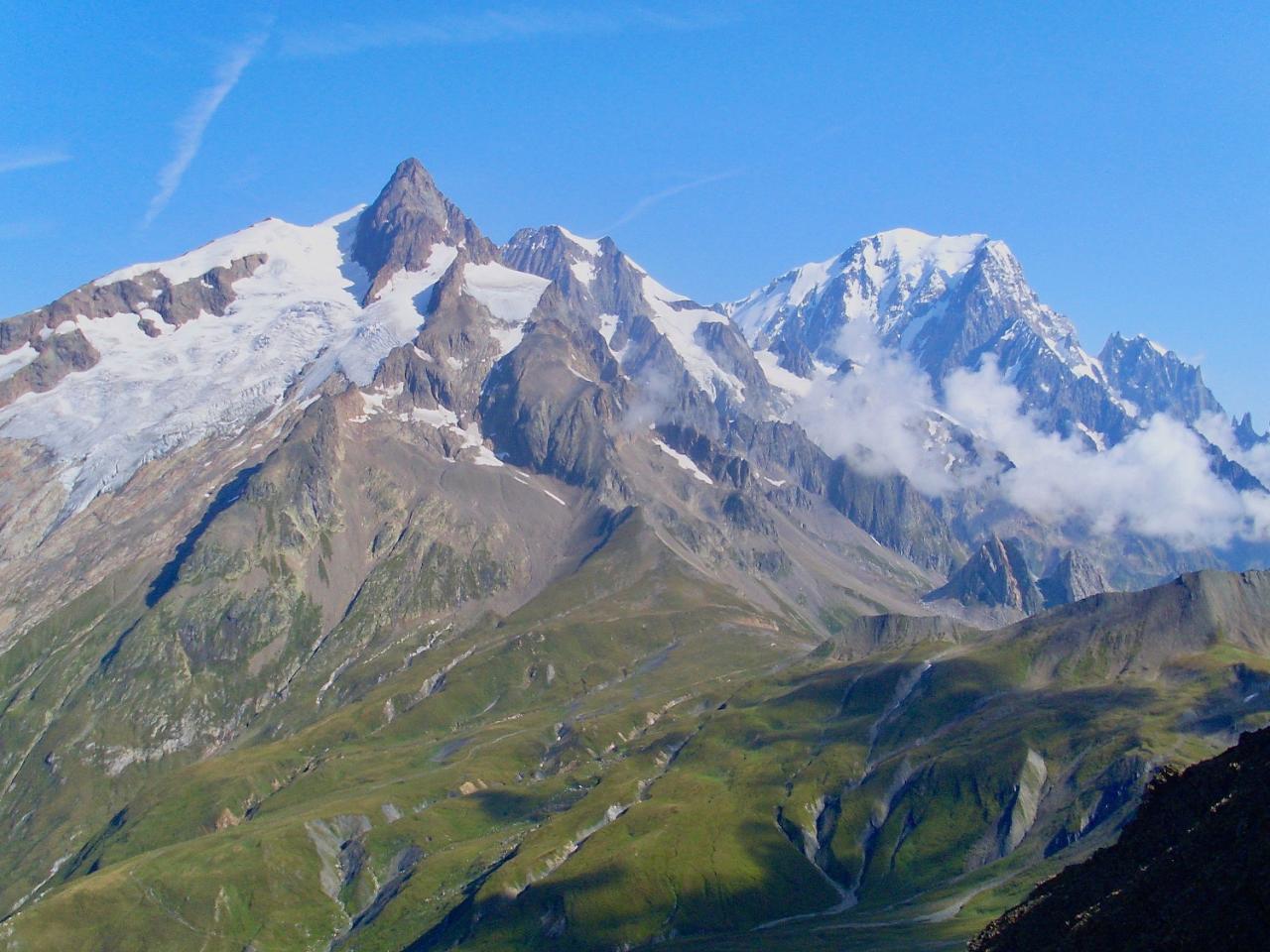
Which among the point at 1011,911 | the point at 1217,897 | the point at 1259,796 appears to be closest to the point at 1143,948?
the point at 1217,897

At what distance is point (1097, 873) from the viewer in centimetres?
12038

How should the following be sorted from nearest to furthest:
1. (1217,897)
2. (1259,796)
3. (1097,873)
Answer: (1217,897)
(1259,796)
(1097,873)

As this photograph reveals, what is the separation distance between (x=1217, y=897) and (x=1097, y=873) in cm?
2904

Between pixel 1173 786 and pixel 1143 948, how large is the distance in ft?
129

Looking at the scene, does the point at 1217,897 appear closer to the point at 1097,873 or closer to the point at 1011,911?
the point at 1097,873

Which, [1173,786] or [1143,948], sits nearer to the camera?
[1143,948]

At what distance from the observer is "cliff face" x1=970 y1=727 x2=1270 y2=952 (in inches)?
3570

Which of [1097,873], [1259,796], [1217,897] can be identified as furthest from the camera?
[1097,873]

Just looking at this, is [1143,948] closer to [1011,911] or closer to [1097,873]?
[1097,873]

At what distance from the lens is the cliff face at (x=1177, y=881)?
3570 inches

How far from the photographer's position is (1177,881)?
10194 centimetres

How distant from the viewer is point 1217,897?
92.4m

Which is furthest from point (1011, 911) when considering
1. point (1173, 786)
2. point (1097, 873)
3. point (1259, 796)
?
point (1259, 796)

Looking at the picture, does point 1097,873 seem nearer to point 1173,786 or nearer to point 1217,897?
point 1173,786
